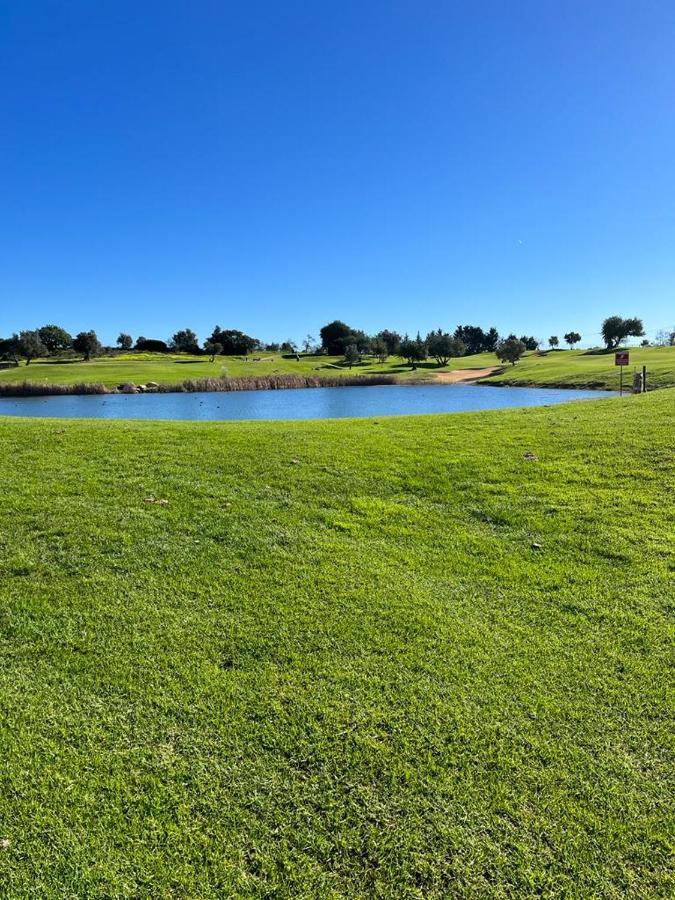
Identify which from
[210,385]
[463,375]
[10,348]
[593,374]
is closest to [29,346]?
[10,348]

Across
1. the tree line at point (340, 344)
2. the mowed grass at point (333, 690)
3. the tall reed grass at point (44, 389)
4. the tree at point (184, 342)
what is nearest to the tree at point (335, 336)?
the tree line at point (340, 344)

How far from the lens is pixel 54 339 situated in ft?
272

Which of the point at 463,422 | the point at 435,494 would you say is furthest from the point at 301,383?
the point at 435,494

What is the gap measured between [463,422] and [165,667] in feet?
27.7

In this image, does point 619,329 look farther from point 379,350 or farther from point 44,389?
point 44,389

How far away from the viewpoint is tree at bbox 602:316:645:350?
74562mm

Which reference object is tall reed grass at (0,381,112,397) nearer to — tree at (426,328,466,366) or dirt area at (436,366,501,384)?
dirt area at (436,366,501,384)

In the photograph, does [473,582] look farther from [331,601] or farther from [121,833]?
[121,833]

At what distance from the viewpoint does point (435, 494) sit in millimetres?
6137

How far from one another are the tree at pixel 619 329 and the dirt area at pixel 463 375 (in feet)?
69.0

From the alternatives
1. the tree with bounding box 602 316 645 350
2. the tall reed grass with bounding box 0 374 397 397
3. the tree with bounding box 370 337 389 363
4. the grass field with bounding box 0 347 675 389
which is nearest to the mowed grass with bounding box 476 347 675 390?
the grass field with bounding box 0 347 675 389

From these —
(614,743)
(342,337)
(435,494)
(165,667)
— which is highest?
(342,337)

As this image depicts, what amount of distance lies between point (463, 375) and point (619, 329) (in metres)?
29.2

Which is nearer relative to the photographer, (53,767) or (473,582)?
(53,767)
